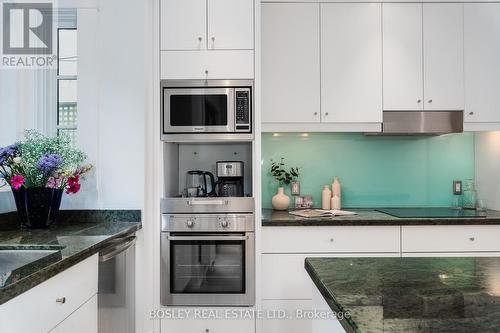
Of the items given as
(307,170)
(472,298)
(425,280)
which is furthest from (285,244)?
(472,298)

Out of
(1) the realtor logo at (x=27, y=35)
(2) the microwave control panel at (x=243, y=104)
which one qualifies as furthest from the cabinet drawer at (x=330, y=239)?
(1) the realtor logo at (x=27, y=35)

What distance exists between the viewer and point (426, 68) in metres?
2.72

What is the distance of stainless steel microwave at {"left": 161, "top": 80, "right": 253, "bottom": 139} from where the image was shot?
2459 mm

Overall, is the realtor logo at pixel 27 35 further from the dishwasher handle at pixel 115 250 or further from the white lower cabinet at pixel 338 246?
the white lower cabinet at pixel 338 246

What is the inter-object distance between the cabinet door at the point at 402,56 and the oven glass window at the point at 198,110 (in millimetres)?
1206

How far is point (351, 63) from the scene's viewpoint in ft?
8.91

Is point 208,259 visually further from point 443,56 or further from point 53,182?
point 443,56

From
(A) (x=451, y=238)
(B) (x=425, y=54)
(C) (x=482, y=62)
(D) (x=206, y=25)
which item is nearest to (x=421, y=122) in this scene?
(B) (x=425, y=54)

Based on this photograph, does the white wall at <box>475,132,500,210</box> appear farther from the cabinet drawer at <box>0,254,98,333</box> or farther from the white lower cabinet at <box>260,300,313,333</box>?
the cabinet drawer at <box>0,254,98,333</box>

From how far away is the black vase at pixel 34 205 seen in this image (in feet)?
6.45

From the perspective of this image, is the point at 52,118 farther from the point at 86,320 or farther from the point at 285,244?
the point at 285,244

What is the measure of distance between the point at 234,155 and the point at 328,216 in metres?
0.88

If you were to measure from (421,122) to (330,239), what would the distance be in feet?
3.70

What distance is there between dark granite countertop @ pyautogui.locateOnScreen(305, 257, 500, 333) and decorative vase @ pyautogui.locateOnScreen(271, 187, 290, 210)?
1.61 metres
